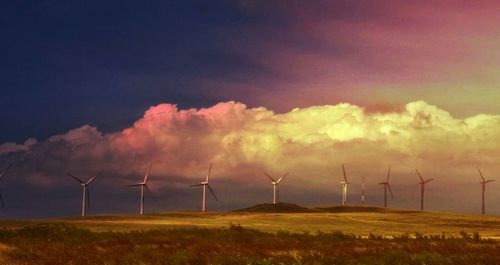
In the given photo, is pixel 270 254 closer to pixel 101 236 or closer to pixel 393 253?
pixel 393 253

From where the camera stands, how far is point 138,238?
69250 mm

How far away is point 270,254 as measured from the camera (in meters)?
42.3

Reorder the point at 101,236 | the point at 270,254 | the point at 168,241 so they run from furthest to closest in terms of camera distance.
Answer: the point at 101,236
the point at 168,241
the point at 270,254

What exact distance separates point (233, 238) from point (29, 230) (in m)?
27.7

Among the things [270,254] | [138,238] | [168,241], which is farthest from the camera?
[138,238]

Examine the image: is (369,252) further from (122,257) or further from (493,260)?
(122,257)

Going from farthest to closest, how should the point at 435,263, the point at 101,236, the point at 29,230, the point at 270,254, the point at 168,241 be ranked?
the point at 29,230 → the point at 101,236 → the point at 168,241 → the point at 270,254 → the point at 435,263

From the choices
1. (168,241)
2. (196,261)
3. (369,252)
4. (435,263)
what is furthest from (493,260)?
(168,241)

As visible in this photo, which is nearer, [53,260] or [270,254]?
[53,260]

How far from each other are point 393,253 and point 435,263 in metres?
4.16

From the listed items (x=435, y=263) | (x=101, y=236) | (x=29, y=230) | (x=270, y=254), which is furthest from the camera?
(x=29, y=230)

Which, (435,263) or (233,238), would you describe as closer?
(435,263)

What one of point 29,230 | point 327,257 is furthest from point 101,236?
point 327,257

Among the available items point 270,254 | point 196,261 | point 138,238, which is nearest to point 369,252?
point 270,254
